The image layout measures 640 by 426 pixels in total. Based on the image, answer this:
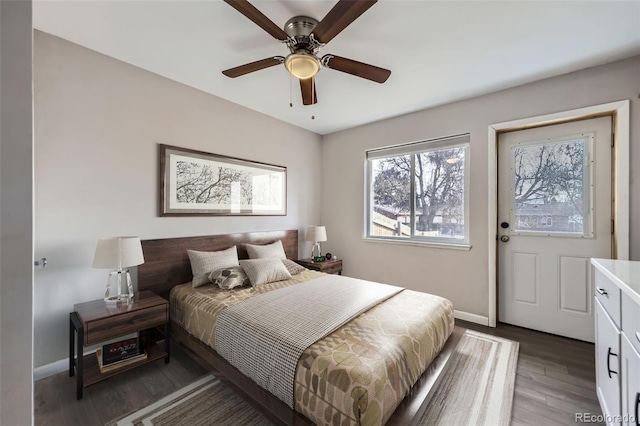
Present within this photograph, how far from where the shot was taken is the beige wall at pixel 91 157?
2002 millimetres

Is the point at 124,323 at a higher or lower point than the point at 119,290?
lower

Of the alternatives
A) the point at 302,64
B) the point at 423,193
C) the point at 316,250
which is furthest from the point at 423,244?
the point at 302,64

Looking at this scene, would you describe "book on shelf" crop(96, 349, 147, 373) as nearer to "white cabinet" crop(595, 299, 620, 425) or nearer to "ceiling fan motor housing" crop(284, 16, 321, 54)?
"ceiling fan motor housing" crop(284, 16, 321, 54)

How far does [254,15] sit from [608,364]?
110 inches

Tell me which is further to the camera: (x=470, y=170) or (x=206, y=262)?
(x=470, y=170)

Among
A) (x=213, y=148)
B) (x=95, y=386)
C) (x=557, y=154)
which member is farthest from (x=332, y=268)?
(x=557, y=154)

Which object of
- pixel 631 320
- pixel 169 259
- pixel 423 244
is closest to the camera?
pixel 631 320

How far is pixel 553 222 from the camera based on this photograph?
2730 mm

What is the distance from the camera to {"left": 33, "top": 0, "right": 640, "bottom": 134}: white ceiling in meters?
1.75

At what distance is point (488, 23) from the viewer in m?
1.88

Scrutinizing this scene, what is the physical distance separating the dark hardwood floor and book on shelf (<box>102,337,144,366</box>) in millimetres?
153

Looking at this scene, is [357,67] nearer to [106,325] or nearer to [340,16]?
[340,16]
